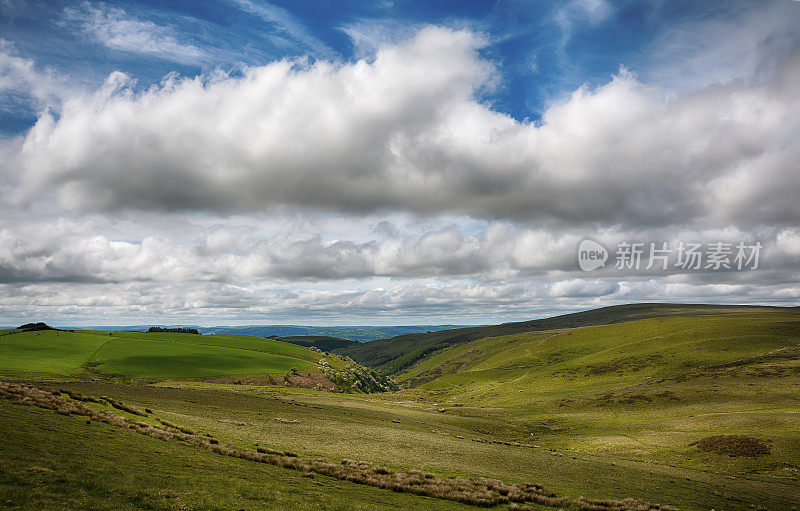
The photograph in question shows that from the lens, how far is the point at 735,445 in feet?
193

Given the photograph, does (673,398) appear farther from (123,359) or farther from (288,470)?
(123,359)

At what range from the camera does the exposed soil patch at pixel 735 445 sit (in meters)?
56.3

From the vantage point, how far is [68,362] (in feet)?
426

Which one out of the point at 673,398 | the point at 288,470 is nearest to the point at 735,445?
the point at 673,398

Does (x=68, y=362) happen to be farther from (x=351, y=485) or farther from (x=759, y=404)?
(x=759, y=404)

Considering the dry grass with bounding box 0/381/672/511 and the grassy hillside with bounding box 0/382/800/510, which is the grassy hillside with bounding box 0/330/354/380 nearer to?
the grassy hillside with bounding box 0/382/800/510

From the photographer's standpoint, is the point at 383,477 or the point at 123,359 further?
the point at 123,359

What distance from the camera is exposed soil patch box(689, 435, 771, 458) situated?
2216 inches

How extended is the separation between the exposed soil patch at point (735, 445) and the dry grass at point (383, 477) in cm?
3963

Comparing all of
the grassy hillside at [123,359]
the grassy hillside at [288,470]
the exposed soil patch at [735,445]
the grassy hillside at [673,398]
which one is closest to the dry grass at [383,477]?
the grassy hillside at [288,470]

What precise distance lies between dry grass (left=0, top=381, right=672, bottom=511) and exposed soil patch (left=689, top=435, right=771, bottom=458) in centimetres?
3963

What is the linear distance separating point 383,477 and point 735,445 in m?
59.3

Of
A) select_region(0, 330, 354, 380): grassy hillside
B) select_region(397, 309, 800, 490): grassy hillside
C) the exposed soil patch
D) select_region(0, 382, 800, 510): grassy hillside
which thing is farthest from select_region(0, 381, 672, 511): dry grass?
select_region(0, 330, 354, 380): grassy hillside

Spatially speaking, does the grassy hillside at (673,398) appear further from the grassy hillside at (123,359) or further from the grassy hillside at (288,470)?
the grassy hillside at (123,359)
